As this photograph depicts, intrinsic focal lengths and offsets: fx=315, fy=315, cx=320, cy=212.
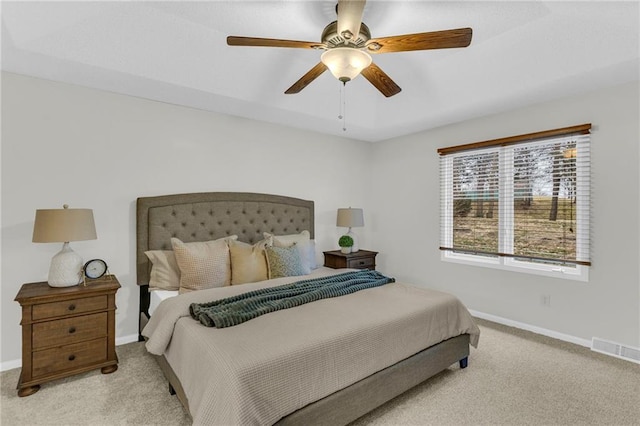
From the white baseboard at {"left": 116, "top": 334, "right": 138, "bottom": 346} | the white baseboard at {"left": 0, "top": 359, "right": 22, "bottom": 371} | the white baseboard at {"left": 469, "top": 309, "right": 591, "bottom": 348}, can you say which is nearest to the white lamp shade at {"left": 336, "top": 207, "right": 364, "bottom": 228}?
the white baseboard at {"left": 469, "top": 309, "right": 591, "bottom": 348}

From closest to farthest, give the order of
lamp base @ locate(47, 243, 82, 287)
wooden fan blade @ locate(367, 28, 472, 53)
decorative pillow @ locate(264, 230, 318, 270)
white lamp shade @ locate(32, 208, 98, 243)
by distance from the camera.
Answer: wooden fan blade @ locate(367, 28, 472, 53)
white lamp shade @ locate(32, 208, 98, 243)
lamp base @ locate(47, 243, 82, 287)
decorative pillow @ locate(264, 230, 318, 270)

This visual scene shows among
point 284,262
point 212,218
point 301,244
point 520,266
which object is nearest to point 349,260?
point 301,244

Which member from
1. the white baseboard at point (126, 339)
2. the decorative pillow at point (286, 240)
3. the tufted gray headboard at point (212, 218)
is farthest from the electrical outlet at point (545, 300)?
the white baseboard at point (126, 339)

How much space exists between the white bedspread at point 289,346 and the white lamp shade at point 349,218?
1.86m

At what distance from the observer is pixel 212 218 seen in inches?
141

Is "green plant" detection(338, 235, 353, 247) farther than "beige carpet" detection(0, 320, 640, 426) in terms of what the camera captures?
Yes

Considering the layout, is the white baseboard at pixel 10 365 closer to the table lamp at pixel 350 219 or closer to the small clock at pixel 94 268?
the small clock at pixel 94 268

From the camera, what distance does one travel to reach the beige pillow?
281 centimetres

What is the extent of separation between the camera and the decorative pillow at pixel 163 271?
116 inches

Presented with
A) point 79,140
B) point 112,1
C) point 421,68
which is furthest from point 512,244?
point 79,140

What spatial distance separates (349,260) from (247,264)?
1652 millimetres

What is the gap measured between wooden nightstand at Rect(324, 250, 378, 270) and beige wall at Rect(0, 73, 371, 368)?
1.08 metres

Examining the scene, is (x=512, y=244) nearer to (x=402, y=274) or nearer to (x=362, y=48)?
(x=402, y=274)

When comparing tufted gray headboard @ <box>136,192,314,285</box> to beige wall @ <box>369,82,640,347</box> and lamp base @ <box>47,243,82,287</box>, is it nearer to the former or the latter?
lamp base @ <box>47,243,82,287</box>
